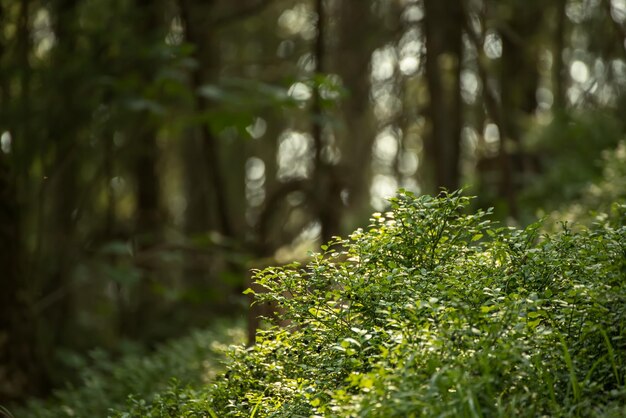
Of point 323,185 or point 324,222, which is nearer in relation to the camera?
point 324,222

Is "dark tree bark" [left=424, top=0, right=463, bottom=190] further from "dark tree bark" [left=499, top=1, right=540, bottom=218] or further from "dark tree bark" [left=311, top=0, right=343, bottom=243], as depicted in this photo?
"dark tree bark" [left=499, top=1, right=540, bottom=218]

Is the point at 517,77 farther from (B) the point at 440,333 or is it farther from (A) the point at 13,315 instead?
(B) the point at 440,333

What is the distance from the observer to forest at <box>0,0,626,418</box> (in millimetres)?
3410

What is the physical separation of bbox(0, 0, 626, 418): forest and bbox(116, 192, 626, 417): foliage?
2cm

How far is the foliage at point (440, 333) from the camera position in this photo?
3123mm

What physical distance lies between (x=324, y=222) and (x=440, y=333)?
762cm

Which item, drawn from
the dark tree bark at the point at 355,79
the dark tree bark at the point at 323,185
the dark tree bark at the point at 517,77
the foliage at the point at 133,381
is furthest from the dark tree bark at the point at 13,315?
the dark tree bark at the point at 517,77

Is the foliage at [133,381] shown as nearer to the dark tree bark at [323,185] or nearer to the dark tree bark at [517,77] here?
the dark tree bark at [323,185]

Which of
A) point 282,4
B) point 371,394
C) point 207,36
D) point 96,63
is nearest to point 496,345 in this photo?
point 371,394

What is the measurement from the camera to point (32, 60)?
9.73 m

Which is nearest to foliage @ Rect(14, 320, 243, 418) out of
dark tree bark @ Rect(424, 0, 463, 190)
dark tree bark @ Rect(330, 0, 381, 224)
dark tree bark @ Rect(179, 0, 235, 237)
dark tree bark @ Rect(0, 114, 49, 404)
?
dark tree bark @ Rect(0, 114, 49, 404)

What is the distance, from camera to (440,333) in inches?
128

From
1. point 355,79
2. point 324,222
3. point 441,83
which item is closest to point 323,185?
point 324,222

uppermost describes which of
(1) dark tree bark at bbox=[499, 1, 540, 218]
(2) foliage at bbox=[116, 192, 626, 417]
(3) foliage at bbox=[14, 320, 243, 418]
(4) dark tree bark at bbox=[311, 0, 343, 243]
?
(1) dark tree bark at bbox=[499, 1, 540, 218]
